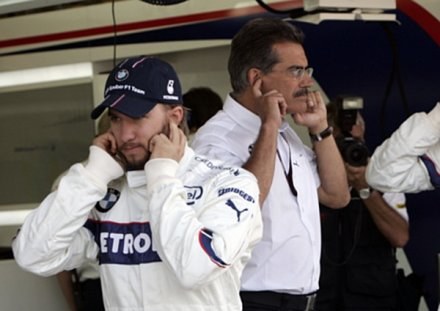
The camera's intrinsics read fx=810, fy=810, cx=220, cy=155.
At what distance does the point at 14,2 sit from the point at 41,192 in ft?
5.10

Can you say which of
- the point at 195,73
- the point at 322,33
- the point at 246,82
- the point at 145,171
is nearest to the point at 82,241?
the point at 145,171

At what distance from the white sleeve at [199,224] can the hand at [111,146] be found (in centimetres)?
12

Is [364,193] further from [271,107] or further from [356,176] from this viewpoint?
[271,107]

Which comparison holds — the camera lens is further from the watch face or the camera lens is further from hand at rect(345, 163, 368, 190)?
the watch face

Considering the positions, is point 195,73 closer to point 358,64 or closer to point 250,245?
point 358,64

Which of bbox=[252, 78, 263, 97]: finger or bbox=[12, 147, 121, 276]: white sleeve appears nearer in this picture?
bbox=[12, 147, 121, 276]: white sleeve

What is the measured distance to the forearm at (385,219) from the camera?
10.7 ft

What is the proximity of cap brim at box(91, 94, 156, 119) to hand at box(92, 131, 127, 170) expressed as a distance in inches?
2.7

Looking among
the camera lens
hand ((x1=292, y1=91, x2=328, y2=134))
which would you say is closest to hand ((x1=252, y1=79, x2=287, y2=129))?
hand ((x1=292, y1=91, x2=328, y2=134))

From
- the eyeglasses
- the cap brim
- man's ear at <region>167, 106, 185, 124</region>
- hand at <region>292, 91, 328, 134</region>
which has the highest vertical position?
the cap brim

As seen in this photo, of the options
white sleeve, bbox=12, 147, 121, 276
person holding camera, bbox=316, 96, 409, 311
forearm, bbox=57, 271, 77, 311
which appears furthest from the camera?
forearm, bbox=57, 271, 77, 311

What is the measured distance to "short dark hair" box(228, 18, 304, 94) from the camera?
7.68 ft

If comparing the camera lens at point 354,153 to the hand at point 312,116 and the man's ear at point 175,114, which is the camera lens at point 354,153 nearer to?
the hand at point 312,116

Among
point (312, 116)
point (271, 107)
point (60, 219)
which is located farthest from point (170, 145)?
point (312, 116)
